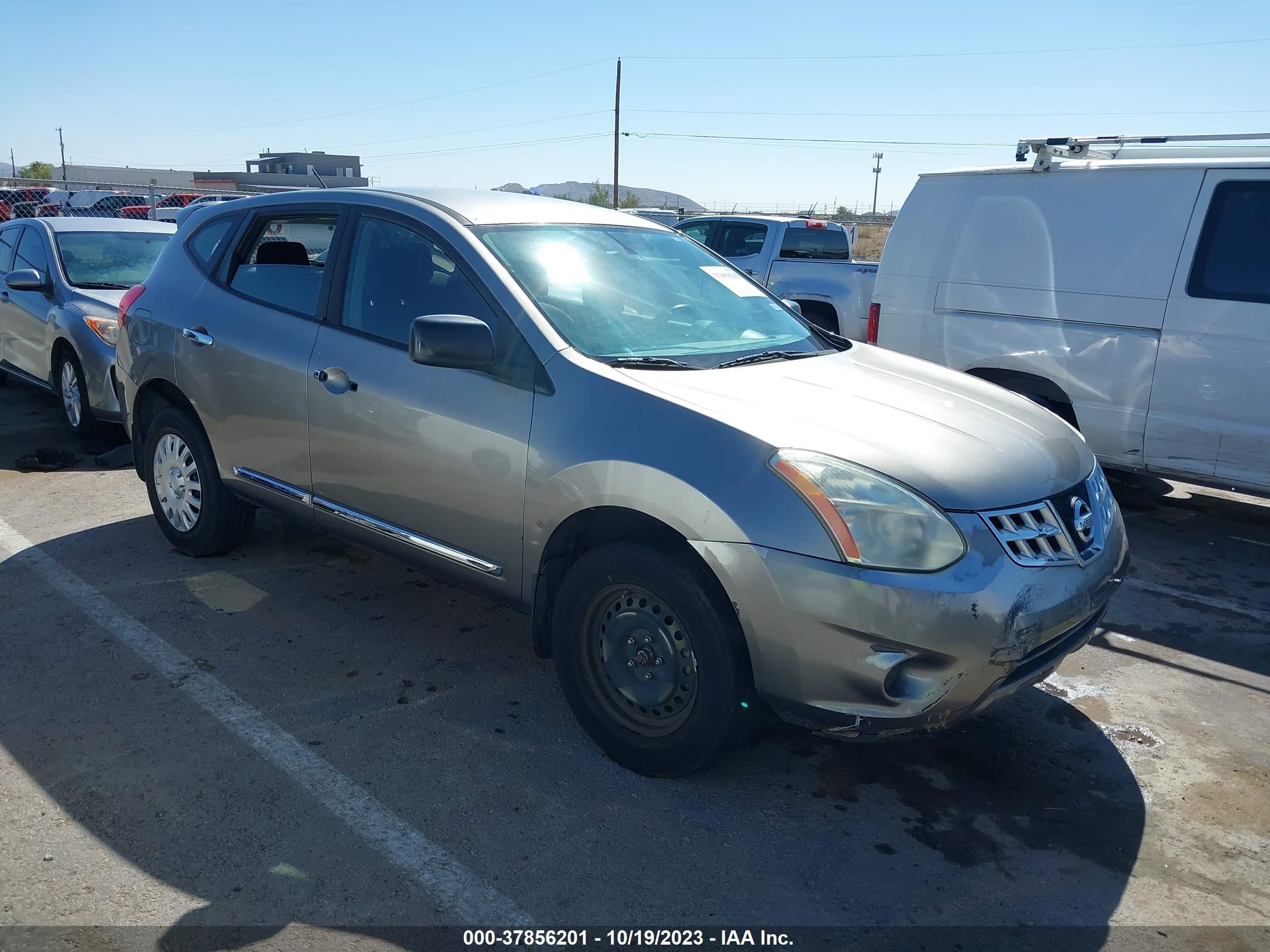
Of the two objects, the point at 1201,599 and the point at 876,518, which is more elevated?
the point at 876,518

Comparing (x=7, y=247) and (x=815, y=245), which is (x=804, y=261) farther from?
(x=7, y=247)

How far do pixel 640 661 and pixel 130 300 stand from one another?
3.74 meters

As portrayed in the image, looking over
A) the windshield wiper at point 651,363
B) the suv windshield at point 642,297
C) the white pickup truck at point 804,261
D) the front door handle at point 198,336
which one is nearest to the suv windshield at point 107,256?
the front door handle at point 198,336

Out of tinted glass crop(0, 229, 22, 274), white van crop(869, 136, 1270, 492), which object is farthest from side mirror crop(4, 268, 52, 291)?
white van crop(869, 136, 1270, 492)

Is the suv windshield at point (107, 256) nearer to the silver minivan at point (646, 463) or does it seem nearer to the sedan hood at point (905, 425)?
the silver minivan at point (646, 463)

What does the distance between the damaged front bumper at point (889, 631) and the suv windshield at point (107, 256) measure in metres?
6.94

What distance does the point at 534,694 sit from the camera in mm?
3990

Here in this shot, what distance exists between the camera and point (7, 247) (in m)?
8.94

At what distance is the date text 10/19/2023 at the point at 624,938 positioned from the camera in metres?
2.63

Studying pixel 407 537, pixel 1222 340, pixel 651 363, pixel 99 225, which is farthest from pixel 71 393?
pixel 1222 340

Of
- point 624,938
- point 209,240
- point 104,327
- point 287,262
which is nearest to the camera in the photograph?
point 624,938

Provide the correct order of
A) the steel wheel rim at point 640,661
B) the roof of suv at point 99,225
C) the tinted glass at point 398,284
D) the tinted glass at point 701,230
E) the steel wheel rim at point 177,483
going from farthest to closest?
1. the tinted glass at point 701,230
2. the roof of suv at point 99,225
3. the steel wheel rim at point 177,483
4. the tinted glass at point 398,284
5. the steel wheel rim at point 640,661

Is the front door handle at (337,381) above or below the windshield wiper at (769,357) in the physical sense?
below

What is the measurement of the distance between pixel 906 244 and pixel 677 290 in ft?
11.1
